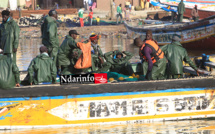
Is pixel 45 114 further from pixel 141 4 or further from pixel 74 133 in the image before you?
pixel 141 4

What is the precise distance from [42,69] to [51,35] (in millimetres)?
2361

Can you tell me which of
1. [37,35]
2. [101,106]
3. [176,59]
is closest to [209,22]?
[176,59]

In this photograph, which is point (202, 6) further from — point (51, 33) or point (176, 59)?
point (176, 59)

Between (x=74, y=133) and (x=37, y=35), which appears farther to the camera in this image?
(x=37, y=35)

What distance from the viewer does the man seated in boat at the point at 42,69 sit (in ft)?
25.8

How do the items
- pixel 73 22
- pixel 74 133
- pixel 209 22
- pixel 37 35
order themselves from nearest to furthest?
pixel 74 133 < pixel 209 22 < pixel 37 35 < pixel 73 22

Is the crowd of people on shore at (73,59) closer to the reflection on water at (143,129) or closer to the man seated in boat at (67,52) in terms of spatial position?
the man seated in boat at (67,52)

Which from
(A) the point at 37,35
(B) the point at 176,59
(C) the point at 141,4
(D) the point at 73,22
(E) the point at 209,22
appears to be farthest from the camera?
(C) the point at 141,4

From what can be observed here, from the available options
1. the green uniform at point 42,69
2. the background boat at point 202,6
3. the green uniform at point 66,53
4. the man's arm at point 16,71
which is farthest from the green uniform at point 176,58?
the background boat at point 202,6

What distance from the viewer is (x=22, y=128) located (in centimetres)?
754

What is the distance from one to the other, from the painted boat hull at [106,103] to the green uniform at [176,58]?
50cm

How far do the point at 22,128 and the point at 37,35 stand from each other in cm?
2315

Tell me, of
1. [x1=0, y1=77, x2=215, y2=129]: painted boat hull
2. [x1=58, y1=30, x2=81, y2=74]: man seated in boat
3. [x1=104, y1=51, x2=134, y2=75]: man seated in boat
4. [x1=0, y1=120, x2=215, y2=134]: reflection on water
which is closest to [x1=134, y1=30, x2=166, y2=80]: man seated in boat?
[x1=0, y1=77, x2=215, y2=129]: painted boat hull

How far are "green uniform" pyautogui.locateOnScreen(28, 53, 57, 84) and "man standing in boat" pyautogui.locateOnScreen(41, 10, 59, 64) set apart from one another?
2.12 metres
